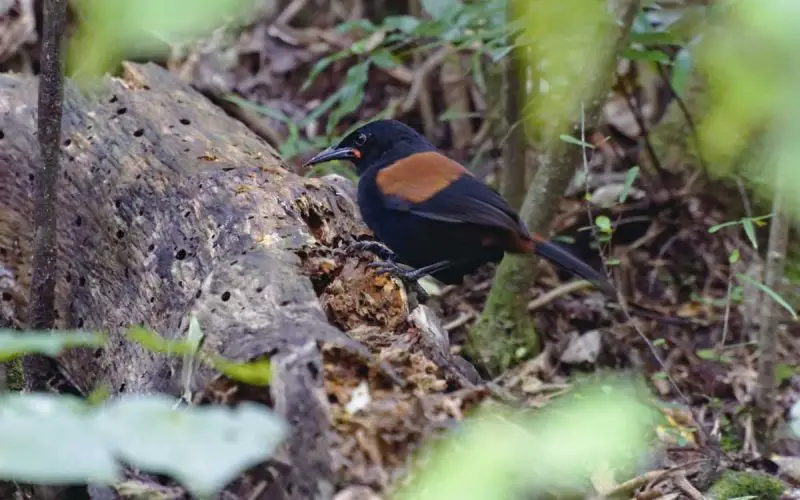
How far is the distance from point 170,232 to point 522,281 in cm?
189

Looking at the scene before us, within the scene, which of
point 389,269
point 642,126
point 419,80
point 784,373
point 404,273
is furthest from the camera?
point 419,80

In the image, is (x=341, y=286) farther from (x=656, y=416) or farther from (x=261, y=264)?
(x=656, y=416)

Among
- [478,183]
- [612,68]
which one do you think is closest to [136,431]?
[478,183]

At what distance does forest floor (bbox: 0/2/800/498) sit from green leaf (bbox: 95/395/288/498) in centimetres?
150

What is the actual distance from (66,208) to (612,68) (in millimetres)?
2188

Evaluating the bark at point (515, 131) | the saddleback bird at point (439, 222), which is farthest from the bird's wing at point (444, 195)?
the bark at point (515, 131)

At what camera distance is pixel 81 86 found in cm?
347

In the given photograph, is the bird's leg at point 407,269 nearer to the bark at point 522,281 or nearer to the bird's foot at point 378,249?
the bird's foot at point 378,249

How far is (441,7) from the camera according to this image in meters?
3.63

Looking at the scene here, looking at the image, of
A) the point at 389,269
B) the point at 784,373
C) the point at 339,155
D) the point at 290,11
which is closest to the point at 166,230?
the point at 389,269

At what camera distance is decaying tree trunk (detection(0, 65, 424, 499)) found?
215 centimetres

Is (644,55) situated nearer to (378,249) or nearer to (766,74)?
(378,249)

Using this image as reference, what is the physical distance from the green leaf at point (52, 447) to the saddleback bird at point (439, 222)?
79.0 inches

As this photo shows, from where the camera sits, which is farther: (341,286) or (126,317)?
(126,317)
